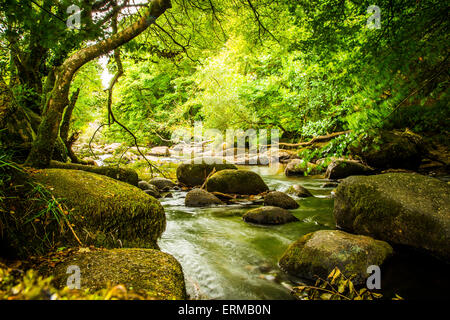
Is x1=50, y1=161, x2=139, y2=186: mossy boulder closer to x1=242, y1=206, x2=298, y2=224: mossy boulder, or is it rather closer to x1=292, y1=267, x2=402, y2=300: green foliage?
x1=242, y1=206, x2=298, y2=224: mossy boulder

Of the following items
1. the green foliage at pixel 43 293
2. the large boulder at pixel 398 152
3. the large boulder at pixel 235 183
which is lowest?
the large boulder at pixel 235 183

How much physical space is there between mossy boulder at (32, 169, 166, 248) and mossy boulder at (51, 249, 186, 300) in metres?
0.56

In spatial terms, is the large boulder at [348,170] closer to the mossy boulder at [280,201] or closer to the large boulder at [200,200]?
the mossy boulder at [280,201]

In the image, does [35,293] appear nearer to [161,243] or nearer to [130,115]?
[161,243]

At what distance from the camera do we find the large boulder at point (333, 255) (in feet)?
9.84

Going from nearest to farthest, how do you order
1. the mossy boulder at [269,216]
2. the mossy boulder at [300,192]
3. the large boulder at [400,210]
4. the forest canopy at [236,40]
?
the forest canopy at [236,40]
the large boulder at [400,210]
the mossy boulder at [269,216]
the mossy boulder at [300,192]

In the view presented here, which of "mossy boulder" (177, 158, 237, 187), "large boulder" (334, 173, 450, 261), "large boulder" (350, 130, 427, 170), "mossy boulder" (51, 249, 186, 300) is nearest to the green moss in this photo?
"mossy boulder" (177, 158, 237, 187)

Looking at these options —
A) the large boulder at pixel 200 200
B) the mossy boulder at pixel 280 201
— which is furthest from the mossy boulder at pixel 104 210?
the mossy boulder at pixel 280 201

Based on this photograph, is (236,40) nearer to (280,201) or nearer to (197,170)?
(280,201)

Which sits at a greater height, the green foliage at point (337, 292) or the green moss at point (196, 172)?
the green moss at point (196, 172)

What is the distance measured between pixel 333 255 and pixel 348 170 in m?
8.39

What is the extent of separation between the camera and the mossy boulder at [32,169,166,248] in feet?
8.57

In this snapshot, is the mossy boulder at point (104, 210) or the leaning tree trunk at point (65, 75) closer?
the mossy boulder at point (104, 210)

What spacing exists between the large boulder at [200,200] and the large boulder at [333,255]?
403 cm
